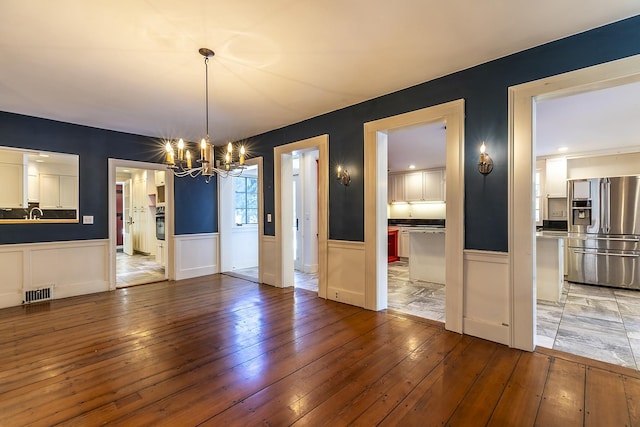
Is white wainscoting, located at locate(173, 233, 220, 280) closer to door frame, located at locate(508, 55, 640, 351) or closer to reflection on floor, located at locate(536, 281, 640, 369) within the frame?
door frame, located at locate(508, 55, 640, 351)

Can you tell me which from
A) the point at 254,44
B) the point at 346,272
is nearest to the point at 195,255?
the point at 346,272

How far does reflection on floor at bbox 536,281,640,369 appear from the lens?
2664 mm

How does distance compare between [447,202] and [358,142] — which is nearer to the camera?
[447,202]

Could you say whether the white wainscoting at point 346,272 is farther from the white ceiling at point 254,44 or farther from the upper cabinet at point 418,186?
the upper cabinet at point 418,186

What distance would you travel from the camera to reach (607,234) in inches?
204

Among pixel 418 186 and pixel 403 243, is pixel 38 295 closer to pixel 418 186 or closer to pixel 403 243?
pixel 403 243

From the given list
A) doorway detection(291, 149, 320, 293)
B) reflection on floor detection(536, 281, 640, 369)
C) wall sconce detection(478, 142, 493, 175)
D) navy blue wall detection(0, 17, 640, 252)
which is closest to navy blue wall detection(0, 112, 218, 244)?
navy blue wall detection(0, 17, 640, 252)

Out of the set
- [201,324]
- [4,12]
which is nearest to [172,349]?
[201,324]

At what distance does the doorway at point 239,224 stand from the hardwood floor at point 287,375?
255cm

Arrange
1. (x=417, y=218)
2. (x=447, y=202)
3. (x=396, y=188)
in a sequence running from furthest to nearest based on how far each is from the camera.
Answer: (x=396, y=188), (x=417, y=218), (x=447, y=202)

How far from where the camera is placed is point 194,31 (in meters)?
2.33

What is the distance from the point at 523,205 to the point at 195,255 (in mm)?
5467

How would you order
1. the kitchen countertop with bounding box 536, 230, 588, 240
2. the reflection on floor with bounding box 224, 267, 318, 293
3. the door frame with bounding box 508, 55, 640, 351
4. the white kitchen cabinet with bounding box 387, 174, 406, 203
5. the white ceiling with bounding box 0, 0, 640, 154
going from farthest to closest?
1. the white kitchen cabinet with bounding box 387, 174, 406, 203
2. the reflection on floor with bounding box 224, 267, 318, 293
3. the kitchen countertop with bounding box 536, 230, 588, 240
4. the door frame with bounding box 508, 55, 640, 351
5. the white ceiling with bounding box 0, 0, 640, 154

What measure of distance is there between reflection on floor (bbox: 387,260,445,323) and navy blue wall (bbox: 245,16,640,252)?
108 cm
